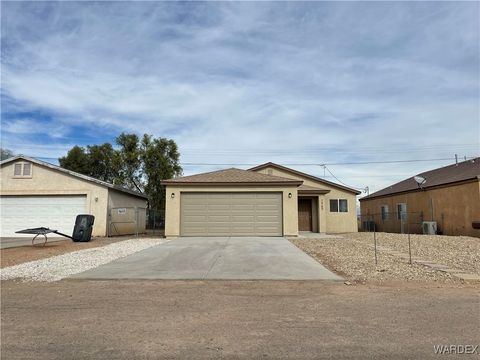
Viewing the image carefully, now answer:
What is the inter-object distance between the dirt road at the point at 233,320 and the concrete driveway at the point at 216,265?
2.90 feet

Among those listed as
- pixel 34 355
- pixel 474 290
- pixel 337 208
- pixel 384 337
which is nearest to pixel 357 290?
pixel 474 290

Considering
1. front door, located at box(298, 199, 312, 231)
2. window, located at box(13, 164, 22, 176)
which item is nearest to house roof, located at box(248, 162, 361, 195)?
front door, located at box(298, 199, 312, 231)

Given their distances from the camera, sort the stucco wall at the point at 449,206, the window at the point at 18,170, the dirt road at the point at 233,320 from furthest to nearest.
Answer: the window at the point at 18,170
the stucco wall at the point at 449,206
the dirt road at the point at 233,320

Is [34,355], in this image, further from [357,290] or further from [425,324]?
[357,290]

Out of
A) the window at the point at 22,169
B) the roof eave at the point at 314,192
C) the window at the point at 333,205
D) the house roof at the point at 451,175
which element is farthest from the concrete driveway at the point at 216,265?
the window at the point at 333,205

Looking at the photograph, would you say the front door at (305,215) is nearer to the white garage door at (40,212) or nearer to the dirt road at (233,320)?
the white garage door at (40,212)

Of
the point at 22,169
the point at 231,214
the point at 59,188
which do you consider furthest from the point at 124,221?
the point at 231,214

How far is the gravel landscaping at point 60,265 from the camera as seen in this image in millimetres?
9480

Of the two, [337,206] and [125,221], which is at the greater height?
[337,206]

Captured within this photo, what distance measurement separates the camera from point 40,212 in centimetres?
2236

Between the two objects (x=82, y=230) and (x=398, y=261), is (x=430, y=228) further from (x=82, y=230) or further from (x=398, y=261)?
(x=82, y=230)

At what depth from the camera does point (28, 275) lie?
9.57m

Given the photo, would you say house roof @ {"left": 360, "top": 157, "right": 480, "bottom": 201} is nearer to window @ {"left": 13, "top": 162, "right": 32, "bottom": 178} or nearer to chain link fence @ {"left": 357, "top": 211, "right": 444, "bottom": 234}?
chain link fence @ {"left": 357, "top": 211, "right": 444, "bottom": 234}

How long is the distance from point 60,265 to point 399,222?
2547cm
